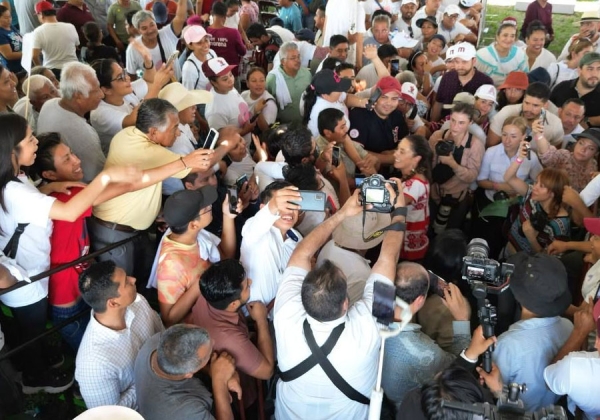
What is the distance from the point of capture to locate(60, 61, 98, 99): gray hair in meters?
3.26

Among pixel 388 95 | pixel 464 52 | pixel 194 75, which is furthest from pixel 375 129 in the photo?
pixel 194 75

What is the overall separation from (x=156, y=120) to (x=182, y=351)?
1.43 m

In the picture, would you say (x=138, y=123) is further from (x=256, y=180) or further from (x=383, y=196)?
(x=383, y=196)

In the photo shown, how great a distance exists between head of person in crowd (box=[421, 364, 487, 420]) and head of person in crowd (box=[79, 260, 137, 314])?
4.60 ft

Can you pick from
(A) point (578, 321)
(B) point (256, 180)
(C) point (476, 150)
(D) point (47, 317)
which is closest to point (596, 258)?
(A) point (578, 321)

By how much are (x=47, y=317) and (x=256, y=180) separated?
4.90 feet

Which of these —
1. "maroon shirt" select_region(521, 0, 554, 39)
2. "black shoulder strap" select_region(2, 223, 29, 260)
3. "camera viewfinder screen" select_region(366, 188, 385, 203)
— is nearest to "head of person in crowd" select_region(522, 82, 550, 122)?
"camera viewfinder screen" select_region(366, 188, 385, 203)

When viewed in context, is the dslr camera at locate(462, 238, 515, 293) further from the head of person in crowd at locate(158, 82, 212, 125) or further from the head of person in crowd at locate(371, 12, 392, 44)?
the head of person in crowd at locate(371, 12, 392, 44)

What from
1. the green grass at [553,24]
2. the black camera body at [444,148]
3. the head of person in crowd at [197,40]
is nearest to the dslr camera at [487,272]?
the black camera body at [444,148]

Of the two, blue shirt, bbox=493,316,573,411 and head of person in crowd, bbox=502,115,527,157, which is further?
head of person in crowd, bbox=502,115,527,157

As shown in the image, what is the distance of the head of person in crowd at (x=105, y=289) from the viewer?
232 centimetres

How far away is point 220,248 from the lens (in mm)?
3045

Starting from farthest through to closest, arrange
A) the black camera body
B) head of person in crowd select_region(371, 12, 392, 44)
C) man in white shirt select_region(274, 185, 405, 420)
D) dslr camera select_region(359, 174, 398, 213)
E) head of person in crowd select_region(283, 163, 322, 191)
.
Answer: head of person in crowd select_region(371, 12, 392, 44) → the black camera body → head of person in crowd select_region(283, 163, 322, 191) → dslr camera select_region(359, 174, 398, 213) → man in white shirt select_region(274, 185, 405, 420)

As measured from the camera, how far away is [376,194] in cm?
248
